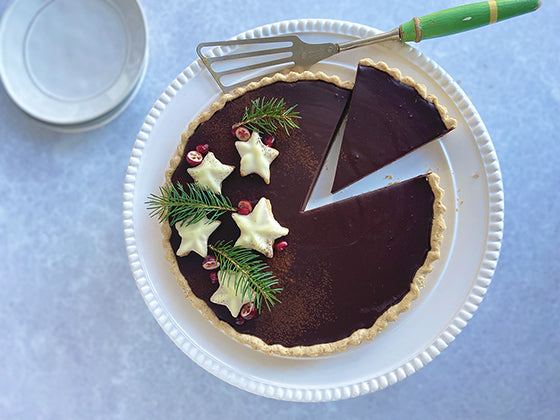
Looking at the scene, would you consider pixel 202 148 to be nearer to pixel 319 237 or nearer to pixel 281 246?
pixel 281 246

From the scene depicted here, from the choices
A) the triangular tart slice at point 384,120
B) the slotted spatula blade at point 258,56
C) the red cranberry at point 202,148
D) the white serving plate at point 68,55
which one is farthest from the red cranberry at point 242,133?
the white serving plate at point 68,55

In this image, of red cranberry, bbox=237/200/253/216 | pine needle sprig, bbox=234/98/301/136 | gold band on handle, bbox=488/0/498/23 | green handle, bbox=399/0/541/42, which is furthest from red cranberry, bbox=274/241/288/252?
gold band on handle, bbox=488/0/498/23

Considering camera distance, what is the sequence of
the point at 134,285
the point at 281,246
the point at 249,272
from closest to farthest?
the point at 249,272 < the point at 281,246 < the point at 134,285

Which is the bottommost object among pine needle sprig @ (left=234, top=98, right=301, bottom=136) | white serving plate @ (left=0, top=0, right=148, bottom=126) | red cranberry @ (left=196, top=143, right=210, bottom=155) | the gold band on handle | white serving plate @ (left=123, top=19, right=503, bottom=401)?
white serving plate @ (left=123, top=19, right=503, bottom=401)

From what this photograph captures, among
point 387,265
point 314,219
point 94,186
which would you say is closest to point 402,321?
point 387,265

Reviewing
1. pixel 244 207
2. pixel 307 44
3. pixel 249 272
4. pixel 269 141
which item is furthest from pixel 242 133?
pixel 249 272

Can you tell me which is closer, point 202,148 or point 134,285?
point 202,148

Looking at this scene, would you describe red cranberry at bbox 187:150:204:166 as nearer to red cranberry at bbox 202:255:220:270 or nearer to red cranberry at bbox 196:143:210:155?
red cranberry at bbox 196:143:210:155
